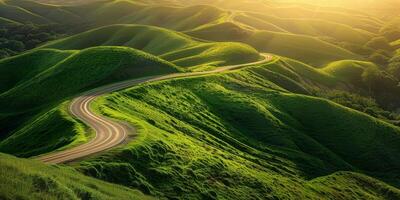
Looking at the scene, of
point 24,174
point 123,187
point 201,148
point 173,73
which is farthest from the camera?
point 173,73

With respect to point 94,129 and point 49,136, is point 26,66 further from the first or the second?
point 94,129

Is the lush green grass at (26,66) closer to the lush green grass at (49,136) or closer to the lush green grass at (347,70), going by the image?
the lush green grass at (49,136)

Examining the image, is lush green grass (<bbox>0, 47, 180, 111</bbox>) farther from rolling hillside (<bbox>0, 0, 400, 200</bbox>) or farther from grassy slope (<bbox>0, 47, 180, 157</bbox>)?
rolling hillside (<bbox>0, 0, 400, 200</bbox>)

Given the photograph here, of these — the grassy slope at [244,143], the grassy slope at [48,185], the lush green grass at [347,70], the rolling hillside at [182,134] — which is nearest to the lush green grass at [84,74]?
the rolling hillside at [182,134]

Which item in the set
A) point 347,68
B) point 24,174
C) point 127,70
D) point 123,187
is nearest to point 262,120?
point 127,70

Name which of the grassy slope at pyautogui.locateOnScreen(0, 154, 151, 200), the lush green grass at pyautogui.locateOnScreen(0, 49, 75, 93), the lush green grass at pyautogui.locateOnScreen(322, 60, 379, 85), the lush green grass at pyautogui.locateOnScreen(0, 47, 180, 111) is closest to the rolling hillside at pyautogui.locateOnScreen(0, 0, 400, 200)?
the grassy slope at pyautogui.locateOnScreen(0, 154, 151, 200)

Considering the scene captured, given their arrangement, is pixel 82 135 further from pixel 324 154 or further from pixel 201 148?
pixel 324 154
